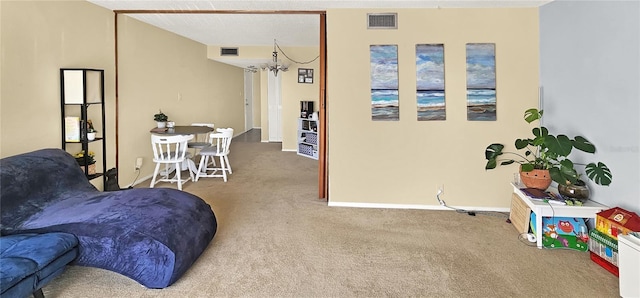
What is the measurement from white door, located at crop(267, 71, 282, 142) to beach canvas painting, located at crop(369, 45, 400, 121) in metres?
6.00

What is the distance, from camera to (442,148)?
3.67m

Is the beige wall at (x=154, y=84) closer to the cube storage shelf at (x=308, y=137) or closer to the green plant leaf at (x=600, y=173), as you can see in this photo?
the cube storage shelf at (x=308, y=137)

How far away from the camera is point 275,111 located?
9.50 meters

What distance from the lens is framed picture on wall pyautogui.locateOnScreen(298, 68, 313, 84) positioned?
→ 7502 millimetres

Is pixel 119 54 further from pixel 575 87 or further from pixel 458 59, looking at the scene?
pixel 575 87

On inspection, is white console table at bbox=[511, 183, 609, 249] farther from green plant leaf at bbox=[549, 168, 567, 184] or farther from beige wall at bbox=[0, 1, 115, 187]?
beige wall at bbox=[0, 1, 115, 187]

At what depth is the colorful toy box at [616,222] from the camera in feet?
7.30

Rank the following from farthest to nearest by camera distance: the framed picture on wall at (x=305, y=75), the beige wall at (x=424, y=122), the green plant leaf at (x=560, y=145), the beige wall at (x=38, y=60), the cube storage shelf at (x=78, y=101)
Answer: the framed picture on wall at (x=305, y=75), the beige wall at (x=424, y=122), the cube storage shelf at (x=78, y=101), the beige wall at (x=38, y=60), the green plant leaf at (x=560, y=145)

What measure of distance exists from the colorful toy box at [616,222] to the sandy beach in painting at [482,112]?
1.37 metres

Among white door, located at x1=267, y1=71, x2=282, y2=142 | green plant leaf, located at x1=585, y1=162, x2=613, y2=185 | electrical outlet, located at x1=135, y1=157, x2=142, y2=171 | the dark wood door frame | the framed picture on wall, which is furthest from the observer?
white door, located at x1=267, y1=71, x2=282, y2=142

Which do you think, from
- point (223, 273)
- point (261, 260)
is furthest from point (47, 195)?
point (261, 260)

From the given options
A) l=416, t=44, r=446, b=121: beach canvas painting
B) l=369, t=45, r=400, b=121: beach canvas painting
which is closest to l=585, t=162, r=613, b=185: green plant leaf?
l=416, t=44, r=446, b=121: beach canvas painting

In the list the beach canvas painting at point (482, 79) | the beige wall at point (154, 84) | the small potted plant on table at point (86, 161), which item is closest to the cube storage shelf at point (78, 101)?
the small potted plant on table at point (86, 161)

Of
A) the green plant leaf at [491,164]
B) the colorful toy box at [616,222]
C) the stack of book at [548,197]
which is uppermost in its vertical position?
the green plant leaf at [491,164]
